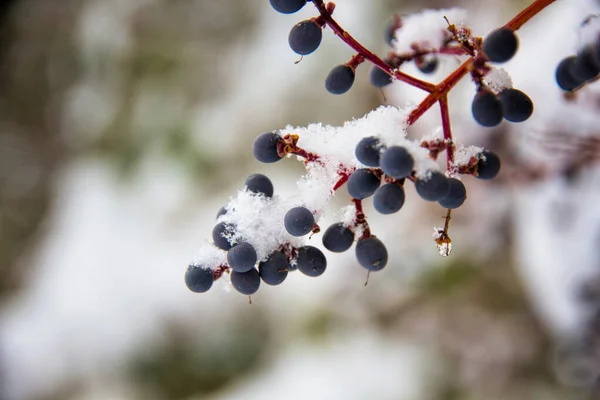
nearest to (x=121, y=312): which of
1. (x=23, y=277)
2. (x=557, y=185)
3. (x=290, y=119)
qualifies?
(x=23, y=277)

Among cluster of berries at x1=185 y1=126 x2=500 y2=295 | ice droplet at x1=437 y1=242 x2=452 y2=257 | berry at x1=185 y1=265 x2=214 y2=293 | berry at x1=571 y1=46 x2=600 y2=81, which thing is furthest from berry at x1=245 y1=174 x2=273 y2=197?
berry at x1=571 y1=46 x2=600 y2=81

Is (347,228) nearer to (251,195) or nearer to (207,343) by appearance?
(251,195)

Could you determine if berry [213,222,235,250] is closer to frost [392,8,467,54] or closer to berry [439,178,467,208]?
berry [439,178,467,208]

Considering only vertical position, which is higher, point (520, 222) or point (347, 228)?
point (520, 222)

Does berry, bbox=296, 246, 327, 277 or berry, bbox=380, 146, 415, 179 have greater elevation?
berry, bbox=380, 146, 415, 179

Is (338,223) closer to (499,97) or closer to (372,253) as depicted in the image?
(372,253)

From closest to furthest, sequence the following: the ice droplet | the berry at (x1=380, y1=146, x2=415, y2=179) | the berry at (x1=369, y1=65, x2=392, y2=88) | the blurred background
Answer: the berry at (x1=380, y1=146, x2=415, y2=179) → the ice droplet → the berry at (x1=369, y1=65, x2=392, y2=88) → the blurred background
